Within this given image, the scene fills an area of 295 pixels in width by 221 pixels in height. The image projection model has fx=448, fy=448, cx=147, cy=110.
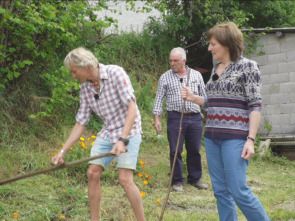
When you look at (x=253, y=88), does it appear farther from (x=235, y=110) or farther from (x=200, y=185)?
(x=200, y=185)

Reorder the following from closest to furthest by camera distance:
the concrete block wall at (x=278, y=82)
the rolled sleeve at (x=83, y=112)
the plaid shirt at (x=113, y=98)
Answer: the plaid shirt at (x=113, y=98), the rolled sleeve at (x=83, y=112), the concrete block wall at (x=278, y=82)

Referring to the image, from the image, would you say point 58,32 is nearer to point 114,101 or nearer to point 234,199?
point 114,101

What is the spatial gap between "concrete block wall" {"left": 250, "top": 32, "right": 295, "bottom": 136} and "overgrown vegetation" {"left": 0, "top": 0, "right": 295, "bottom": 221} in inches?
59.5

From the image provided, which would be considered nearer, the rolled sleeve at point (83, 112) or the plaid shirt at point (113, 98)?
the plaid shirt at point (113, 98)

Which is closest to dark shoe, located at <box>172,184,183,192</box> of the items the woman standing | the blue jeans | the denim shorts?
the denim shorts

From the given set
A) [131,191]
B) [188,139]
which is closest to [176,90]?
[188,139]

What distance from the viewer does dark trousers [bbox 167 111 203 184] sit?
245 inches

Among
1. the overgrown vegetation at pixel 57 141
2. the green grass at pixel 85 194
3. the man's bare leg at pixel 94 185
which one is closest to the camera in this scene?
the man's bare leg at pixel 94 185

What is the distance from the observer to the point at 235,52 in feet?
10.8

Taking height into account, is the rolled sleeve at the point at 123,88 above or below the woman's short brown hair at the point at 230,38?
below

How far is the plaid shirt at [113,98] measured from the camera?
369 cm

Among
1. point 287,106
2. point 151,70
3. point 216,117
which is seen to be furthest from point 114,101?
point 287,106

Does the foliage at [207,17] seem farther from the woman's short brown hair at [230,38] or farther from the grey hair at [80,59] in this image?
the woman's short brown hair at [230,38]

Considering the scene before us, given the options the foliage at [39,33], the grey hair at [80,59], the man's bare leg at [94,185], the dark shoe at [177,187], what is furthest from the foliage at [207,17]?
the man's bare leg at [94,185]
